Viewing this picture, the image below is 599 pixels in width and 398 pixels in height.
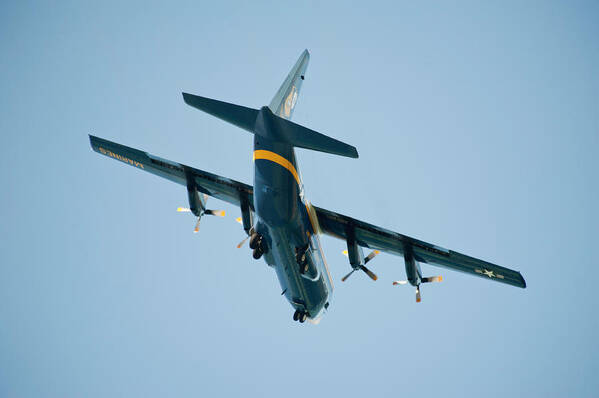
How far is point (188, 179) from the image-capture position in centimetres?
3036

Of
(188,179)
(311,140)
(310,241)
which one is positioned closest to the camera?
(311,140)

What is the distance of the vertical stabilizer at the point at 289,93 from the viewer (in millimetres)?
26377

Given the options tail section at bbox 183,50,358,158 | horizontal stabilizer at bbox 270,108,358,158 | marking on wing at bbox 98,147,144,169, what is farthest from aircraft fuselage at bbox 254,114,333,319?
marking on wing at bbox 98,147,144,169

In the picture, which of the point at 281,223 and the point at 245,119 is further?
the point at 281,223

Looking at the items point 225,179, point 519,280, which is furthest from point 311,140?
point 519,280

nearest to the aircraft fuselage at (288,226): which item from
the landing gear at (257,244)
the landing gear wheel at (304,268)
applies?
the landing gear wheel at (304,268)

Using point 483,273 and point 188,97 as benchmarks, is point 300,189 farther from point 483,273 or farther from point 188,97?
point 483,273

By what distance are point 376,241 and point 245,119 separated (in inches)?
395

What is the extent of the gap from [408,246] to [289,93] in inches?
394

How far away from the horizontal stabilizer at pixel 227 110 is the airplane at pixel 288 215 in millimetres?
43

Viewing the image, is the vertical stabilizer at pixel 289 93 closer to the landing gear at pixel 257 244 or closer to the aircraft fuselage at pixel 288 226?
the aircraft fuselage at pixel 288 226

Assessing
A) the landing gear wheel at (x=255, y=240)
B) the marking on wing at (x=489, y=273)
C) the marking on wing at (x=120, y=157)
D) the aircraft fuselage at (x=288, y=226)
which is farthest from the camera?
the marking on wing at (x=120, y=157)

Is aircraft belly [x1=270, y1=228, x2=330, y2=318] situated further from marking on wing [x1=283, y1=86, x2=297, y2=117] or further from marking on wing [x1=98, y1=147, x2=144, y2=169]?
marking on wing [x1=98, y1=147, x2=144, y2=169]

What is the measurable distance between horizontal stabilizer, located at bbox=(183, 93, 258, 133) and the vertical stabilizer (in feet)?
6.13
